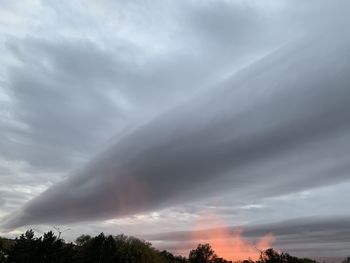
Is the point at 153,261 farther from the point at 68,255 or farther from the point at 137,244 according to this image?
the point at 68,255

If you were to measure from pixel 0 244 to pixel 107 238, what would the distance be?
1204 inches

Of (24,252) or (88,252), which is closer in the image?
(24,252)

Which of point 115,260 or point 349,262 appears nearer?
point 115,260

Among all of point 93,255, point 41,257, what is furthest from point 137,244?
point 41,257

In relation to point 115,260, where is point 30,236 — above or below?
above

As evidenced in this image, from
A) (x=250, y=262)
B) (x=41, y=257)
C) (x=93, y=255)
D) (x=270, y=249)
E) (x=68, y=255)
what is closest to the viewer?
(x=41, y=257)

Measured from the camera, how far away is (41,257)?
4126 inches

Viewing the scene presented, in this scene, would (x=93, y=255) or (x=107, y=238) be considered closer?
(x=93, y=255)

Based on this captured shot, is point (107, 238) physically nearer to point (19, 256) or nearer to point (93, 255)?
point (93, 255)

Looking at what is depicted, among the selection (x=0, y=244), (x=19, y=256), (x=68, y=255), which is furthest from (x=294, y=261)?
(x=0, y=244)

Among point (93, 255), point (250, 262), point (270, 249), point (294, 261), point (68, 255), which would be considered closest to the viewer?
point (68, 255)

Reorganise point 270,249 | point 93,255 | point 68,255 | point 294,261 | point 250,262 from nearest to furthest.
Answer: point 68,255, point 93,255, point 294,261, point 270,249, point 250,262

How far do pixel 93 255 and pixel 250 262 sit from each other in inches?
3538

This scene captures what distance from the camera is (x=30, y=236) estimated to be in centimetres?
12875
